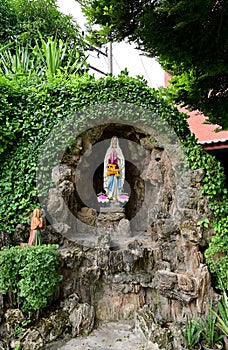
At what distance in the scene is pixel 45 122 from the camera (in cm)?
625

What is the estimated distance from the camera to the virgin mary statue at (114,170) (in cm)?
734

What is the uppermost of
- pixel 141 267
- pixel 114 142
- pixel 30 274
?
pixel 114 142

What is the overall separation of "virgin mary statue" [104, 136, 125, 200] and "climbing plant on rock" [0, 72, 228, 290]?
1.41m

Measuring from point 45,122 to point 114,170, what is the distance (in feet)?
7.32

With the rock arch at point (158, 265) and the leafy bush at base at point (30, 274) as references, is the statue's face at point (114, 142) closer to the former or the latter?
the rock arch at point (158, 265)

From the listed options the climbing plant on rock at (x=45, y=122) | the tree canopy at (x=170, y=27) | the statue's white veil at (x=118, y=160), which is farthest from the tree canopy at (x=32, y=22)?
the tree canopy at (x=170, y=27)

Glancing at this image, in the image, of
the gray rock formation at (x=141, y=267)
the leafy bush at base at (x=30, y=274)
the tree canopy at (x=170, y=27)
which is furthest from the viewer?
the gray rock formation at (x=141, y=267)

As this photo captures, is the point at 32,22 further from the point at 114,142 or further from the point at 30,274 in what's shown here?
the point at 30,274

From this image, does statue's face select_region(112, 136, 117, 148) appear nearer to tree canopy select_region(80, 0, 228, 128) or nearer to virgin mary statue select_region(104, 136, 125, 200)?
virgin mary statue select_region(104, 136, 125, 200)

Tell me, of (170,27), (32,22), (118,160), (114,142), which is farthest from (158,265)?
(32,22)

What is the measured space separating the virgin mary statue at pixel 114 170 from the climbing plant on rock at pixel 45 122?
4.62ft

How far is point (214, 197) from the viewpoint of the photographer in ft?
18.6

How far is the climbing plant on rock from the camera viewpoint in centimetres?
571

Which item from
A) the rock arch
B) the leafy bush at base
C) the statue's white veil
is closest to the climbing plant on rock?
the rock arch
